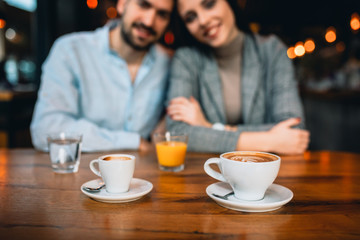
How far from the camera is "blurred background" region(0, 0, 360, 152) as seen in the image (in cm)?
280

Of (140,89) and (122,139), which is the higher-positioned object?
(140,89)

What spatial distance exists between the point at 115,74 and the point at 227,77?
2.32 feet

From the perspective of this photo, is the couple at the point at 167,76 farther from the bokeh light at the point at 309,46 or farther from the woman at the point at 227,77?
the bokeh light at the point at 309,46

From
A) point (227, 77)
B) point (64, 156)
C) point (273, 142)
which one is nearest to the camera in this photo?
point (64, 156)

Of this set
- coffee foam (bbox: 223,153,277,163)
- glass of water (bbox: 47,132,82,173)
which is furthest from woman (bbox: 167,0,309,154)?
coffee foam (bbox: 223,153,277,163)

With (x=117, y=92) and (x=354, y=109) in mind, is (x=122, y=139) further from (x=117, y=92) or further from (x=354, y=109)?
(x=354, y=109)

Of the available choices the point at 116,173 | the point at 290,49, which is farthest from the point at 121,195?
Result: the point at 290,49

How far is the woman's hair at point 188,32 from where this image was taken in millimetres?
1987

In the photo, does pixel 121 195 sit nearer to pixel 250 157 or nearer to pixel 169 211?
pixel 169 211

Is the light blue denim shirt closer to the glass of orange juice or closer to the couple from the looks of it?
the couple

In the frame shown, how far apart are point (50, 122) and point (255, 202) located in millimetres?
1201

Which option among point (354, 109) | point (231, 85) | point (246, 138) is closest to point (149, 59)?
point (231, 85)

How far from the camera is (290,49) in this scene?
30.9 feet

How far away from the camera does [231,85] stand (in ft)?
6.48
